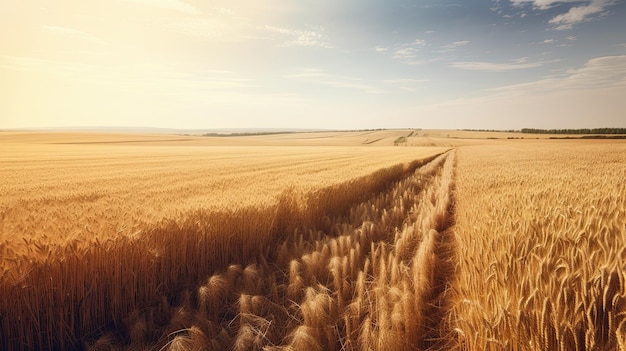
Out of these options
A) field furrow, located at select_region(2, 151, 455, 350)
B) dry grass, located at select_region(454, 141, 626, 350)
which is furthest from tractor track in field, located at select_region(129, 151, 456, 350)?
dry grass, located at select_region(454, 141, 626, 350)

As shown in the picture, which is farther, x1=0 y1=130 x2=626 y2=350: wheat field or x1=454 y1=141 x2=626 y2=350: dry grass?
x1=0 y1=130 x2=626 y2=350: wheat field

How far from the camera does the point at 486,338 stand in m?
1.92

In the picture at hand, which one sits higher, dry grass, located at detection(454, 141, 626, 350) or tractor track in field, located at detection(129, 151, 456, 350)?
dry grass, located at detection(454, 141, 626, 350)

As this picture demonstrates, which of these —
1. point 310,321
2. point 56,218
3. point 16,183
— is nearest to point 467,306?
point 310,321

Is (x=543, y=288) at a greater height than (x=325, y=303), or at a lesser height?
greater

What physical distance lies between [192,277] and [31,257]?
1.71m

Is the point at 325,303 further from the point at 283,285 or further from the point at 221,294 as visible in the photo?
the point at 221,294

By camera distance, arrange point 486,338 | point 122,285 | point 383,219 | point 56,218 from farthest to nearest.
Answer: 1. point 383,219
2. point 56,218
3. point 122,285
4. point 486,338

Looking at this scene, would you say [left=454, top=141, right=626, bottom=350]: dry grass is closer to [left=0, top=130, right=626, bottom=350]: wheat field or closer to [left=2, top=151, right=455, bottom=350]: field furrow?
[left=0, top=130, right=626, bottom=350]: wheat field

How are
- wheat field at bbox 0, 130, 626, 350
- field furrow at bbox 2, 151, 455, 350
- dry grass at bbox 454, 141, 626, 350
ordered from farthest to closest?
field furrow at bbox 2, 151, 455, 350 → wheat field at bbox 0, 130, 626, 350 → dry grass at bbox 454, 141, 626, 350

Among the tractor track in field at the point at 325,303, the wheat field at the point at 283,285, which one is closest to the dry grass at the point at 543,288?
the wheat field at the point at 283,285

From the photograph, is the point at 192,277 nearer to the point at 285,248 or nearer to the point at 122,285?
the point at 122,285

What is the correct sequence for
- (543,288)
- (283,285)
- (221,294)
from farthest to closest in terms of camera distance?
1. (283,285)
2. (221,294)
3. (543,288)

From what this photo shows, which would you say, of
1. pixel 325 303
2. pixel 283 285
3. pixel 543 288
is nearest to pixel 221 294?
pixel 283 285
